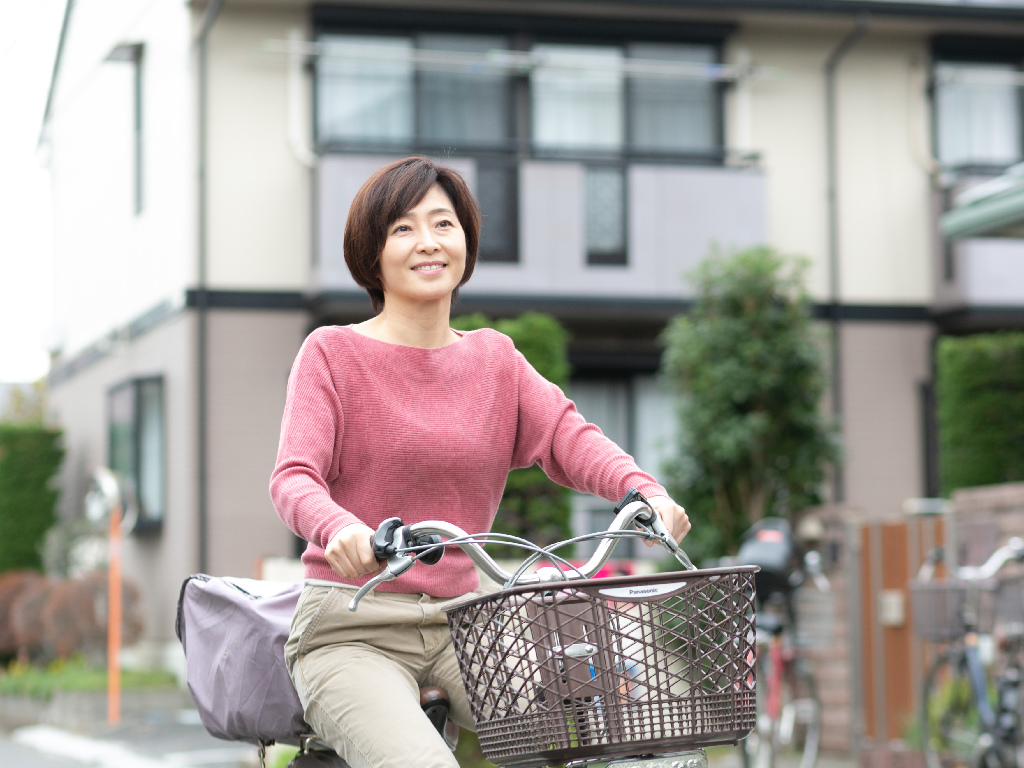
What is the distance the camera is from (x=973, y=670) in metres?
7.80

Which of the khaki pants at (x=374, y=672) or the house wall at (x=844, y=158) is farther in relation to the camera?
the house wall at (x=844, y=158)

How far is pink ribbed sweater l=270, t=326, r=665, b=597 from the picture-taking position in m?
2.96

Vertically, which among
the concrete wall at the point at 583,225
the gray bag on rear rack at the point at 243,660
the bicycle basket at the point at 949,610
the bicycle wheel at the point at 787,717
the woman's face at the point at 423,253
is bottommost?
the bicycle wheel at the point at 787,717

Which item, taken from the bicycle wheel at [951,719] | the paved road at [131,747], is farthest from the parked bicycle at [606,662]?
the paved road at [131,747]

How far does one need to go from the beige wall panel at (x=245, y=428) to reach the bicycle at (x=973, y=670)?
7593mm

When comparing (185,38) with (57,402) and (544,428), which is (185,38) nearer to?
(57,402)

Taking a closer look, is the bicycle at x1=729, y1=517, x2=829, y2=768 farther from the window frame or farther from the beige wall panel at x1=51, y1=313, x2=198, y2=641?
the window frame

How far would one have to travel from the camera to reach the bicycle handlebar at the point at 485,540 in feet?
8.39

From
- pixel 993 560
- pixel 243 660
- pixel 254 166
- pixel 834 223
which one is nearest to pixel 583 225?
pixel 834 223

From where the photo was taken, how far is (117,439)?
56.3 ft

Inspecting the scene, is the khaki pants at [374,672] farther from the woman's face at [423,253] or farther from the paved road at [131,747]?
the paved road at [131,747]

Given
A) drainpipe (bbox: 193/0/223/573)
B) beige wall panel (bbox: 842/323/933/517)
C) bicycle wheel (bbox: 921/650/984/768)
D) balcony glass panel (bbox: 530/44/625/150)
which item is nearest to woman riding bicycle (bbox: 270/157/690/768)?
bicycle wheel (bbox: 921/650/984/768)

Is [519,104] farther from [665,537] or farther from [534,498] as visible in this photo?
[665,537]

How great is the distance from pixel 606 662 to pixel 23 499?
53.7 ft
